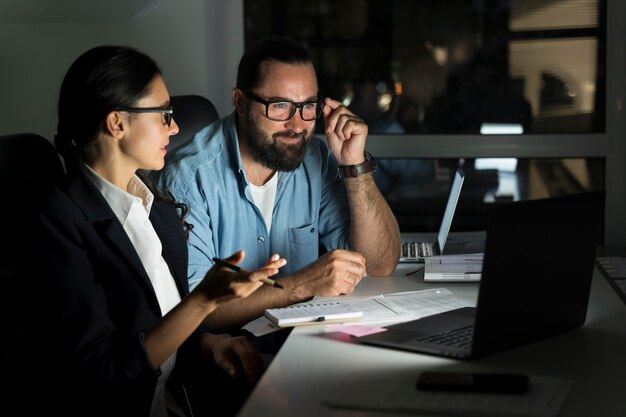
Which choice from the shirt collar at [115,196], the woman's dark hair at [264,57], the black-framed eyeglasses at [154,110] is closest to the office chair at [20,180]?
the shirt collar at [115,196]

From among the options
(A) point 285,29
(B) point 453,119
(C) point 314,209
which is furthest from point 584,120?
(C) point 314,209

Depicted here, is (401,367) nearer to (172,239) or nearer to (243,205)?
(172,239)

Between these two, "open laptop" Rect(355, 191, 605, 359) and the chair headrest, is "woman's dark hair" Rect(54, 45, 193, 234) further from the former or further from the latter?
"open laptop" Rect(355, 191, 605, 359)

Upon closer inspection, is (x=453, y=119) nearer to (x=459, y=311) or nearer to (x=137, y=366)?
(x=459, y=311)

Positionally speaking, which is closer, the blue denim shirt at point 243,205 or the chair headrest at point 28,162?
the chair headrest at point 28,162

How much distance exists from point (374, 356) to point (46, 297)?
1.89ft

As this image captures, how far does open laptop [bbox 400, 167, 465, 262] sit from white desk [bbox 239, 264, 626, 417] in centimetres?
69

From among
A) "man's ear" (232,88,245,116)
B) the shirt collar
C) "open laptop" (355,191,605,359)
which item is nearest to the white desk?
"open laptop" (355,191,605,359)

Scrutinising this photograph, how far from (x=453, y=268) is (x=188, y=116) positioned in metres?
1.09

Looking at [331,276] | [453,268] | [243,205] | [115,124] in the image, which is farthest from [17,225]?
[453,268]

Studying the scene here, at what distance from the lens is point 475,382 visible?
129 centimetres

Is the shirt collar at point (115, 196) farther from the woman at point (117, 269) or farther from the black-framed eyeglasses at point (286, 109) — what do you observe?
the black-framed eyeglasses at point (286, 109)

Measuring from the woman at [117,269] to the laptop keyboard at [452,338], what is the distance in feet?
0.98

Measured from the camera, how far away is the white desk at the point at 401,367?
125cm
